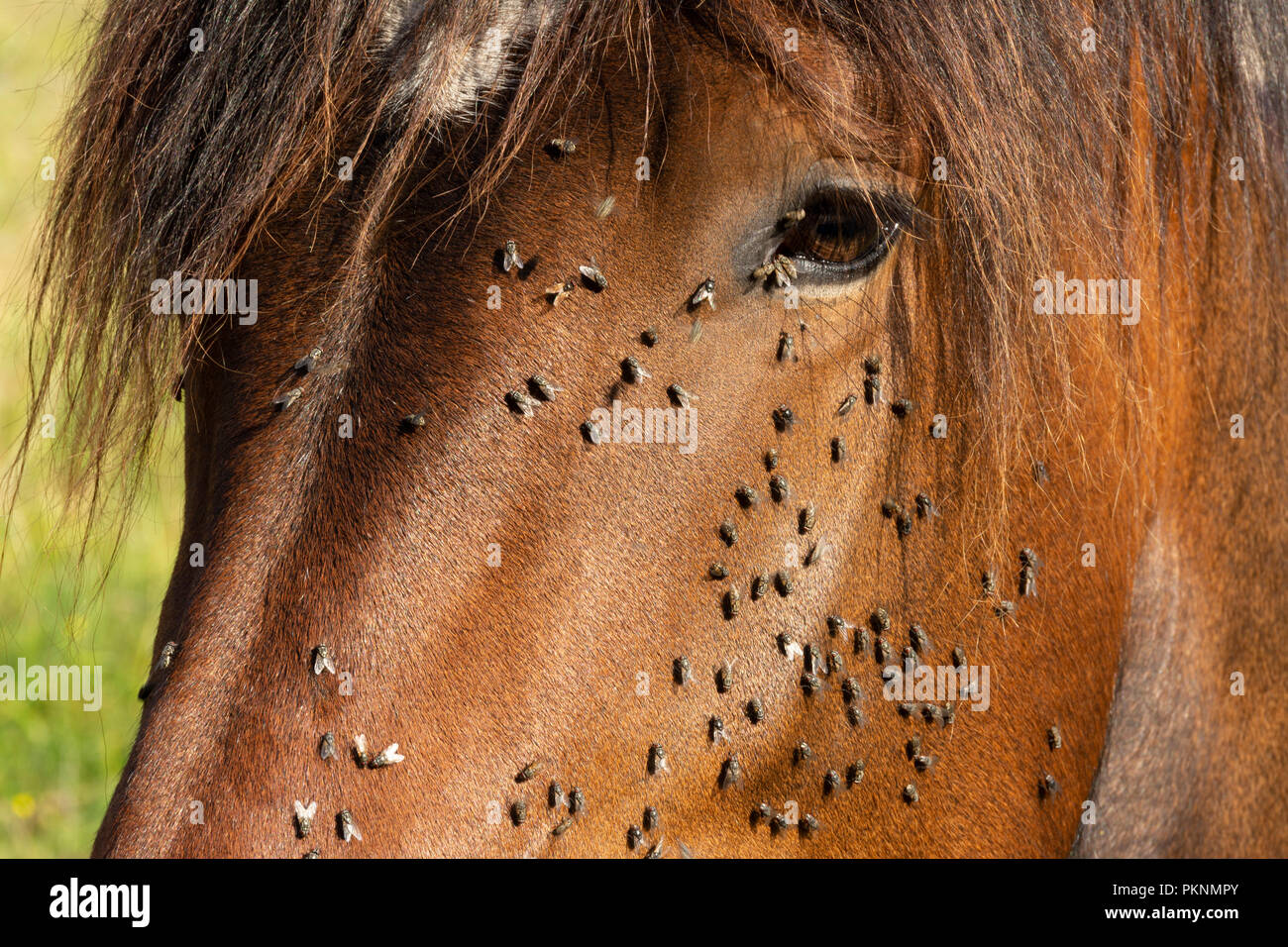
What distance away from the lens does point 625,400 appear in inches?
74.4

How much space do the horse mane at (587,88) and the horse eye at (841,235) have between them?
0.09 m

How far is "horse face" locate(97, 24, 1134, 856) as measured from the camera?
178 centimetres

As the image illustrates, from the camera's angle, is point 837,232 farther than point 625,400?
Yes

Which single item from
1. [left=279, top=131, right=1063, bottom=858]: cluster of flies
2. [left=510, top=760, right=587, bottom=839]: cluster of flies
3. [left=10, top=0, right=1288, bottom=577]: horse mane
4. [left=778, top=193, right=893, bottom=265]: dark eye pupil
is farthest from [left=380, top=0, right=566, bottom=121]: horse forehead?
[left=510, top=760, right=587, bottom=839]: cluster of flies

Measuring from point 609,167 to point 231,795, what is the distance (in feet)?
3.66

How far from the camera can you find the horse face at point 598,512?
5.82 ft

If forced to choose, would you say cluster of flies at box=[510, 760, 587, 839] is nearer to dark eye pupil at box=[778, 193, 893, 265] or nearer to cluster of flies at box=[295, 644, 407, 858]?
cluster of flies at box=[295, 644, 407, 858]

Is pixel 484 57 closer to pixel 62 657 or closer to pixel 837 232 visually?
pixel 837 232

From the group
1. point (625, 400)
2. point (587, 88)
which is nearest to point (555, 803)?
point (625, 400)

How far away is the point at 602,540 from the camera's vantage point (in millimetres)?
1874

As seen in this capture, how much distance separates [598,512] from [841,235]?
0.63m

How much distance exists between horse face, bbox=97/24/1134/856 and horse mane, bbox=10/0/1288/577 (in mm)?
59

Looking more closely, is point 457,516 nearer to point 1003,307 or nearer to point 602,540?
point 602,540
